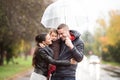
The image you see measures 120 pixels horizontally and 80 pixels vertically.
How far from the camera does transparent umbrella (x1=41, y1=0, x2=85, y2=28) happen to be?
7.71m

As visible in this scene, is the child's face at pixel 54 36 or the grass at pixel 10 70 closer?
the child's face at pixel 54 36

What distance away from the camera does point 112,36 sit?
35.7 m

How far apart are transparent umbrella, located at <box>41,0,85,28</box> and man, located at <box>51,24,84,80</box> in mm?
1781

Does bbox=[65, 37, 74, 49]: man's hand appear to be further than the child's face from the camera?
No

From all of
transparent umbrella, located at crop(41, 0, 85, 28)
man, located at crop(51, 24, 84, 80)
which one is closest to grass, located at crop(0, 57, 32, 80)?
transparent umbrella, located at crop(41, 0, 85, 28)

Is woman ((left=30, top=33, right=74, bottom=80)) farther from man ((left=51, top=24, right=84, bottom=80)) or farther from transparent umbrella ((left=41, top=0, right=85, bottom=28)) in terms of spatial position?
transparent umbrella ((left=41, top=0, right=85, bottom=28))

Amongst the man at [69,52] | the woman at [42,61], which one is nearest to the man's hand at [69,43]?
the man at [69,52]

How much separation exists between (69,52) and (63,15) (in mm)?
2003

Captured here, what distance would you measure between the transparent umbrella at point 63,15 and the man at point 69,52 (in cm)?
178

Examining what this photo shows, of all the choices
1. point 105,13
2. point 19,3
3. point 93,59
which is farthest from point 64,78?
point 105,13

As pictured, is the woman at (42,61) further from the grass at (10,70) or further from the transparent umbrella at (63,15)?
the grass at (10,70)

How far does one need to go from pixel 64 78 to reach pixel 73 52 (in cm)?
37

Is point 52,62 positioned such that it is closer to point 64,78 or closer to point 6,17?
point 64,78

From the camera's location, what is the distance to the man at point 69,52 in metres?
5.68
